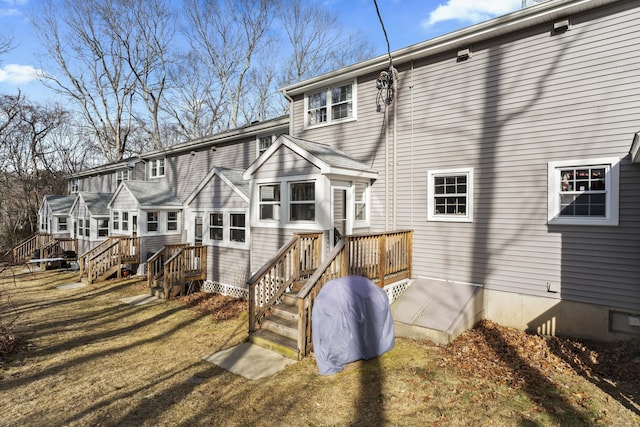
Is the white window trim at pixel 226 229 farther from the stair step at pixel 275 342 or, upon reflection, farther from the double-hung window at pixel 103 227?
the double-hung window at pixel 103 227

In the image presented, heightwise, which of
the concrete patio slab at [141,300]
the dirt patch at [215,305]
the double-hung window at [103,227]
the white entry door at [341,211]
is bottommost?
the concrete patio slab at [141,300]

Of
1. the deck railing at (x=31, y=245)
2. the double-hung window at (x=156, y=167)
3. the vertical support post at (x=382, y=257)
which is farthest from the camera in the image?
the deck railing at (x=31, y=245)

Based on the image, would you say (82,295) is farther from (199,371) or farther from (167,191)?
(199,371)

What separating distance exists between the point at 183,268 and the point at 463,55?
9.93 metres

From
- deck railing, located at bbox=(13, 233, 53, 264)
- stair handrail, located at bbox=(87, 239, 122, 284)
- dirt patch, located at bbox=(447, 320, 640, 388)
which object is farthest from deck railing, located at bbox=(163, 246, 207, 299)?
deck railing, located at bbox=(13, 233, 53, 264)

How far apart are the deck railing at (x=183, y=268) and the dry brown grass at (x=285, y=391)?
3580mm

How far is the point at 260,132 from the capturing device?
13.0 meters

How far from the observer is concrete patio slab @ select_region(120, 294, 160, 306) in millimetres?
10255

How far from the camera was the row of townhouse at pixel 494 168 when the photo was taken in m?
6.09

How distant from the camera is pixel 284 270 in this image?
6969 millimetres

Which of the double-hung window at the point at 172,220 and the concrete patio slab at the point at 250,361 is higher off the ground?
the double-hung window at the point at 172,220

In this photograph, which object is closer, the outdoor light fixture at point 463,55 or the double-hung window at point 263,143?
the outdoor light fixture at point 463,55

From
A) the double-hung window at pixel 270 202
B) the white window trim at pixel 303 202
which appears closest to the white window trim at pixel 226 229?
the double-hung window at pixel 270 202

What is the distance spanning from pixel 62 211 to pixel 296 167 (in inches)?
825
